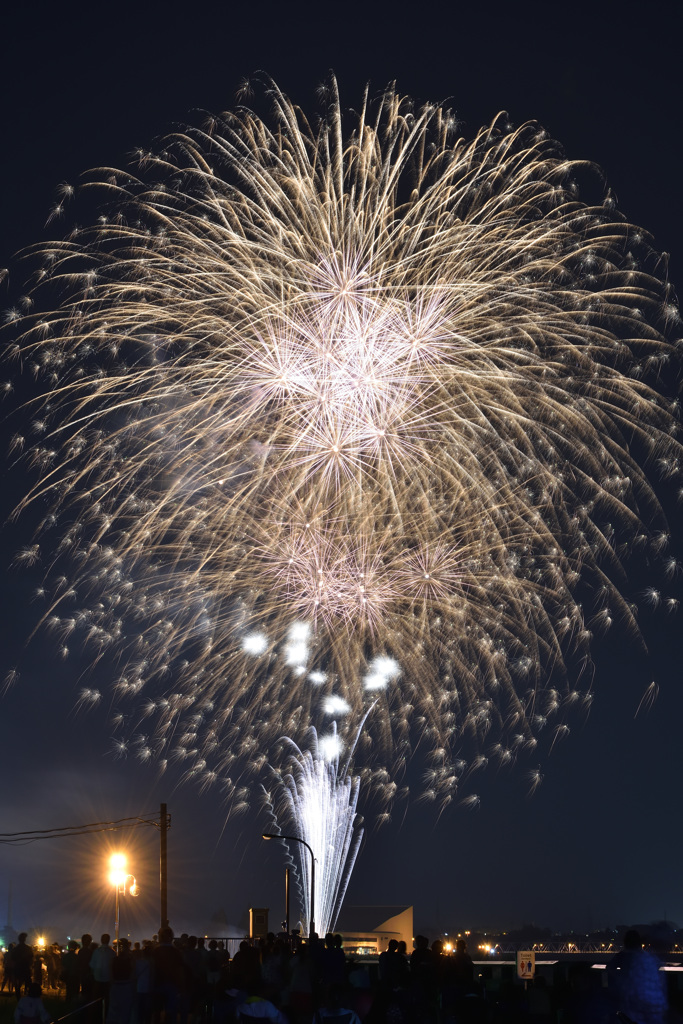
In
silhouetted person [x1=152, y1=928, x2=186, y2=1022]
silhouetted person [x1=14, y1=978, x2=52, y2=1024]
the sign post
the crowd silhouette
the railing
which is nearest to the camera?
the crowd silhouette

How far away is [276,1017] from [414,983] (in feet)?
6.78

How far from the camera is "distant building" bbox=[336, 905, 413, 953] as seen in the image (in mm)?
77188

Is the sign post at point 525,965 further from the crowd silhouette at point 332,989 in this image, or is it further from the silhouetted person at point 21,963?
the silhouetted person at point 21,963

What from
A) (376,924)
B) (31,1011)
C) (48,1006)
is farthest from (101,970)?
(376,924)

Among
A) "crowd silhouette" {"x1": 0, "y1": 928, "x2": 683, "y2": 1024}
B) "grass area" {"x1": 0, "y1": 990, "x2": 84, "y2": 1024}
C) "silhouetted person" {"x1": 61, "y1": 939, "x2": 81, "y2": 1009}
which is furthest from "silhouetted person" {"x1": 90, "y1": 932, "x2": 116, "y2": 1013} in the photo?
"silhouetted person" {"x1": 61, "y1": 939, "x2": 81, "y2": 1009}

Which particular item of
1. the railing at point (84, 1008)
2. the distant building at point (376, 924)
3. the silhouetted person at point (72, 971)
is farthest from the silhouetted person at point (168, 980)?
the distant building at point (376, 924)

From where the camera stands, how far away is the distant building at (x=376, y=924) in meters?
77.2

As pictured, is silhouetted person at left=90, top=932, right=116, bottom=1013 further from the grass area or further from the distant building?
the distant building

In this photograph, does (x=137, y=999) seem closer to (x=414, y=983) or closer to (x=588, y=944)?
(x=414, y=983)

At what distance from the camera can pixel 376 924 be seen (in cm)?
8138

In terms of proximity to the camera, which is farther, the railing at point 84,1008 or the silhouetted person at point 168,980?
the railing at point 84,1008

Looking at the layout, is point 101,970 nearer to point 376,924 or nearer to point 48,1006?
point 48,1006

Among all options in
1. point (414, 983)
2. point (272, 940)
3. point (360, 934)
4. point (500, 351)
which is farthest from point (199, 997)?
point (360, 934)

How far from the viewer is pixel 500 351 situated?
26.0 m
